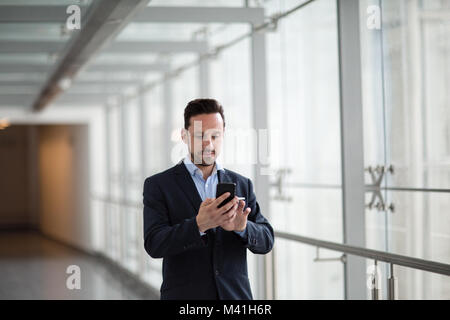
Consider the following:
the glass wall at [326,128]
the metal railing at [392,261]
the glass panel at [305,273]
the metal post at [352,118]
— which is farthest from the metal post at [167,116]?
the metal railing at [392,261]

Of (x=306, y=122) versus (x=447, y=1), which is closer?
(x=447, y=1)

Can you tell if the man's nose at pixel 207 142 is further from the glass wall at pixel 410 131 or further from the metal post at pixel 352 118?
the metal post at pixel 352 118

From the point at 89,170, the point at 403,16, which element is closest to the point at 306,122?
the point at 403,16

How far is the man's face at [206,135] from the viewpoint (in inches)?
83.7

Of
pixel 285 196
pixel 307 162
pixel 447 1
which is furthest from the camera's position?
pixel 285 196

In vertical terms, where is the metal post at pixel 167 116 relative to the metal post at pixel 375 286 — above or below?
above

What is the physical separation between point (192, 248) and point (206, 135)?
331 millimetres

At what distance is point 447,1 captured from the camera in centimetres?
362

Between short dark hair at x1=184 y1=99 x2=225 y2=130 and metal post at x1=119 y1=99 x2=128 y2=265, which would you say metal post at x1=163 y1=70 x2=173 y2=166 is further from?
short dark hair at x1=184 y1=99 x2=225 y2=130

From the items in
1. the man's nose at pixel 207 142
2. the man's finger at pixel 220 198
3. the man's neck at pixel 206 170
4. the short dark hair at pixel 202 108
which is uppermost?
the short dark hair at pixel 202 108

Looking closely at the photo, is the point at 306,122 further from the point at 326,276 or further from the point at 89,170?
the point at 89,170

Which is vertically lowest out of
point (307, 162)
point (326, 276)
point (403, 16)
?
point (326, 276)

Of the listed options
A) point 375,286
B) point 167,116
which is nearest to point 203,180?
point 375,286

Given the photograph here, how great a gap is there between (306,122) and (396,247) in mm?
1530
